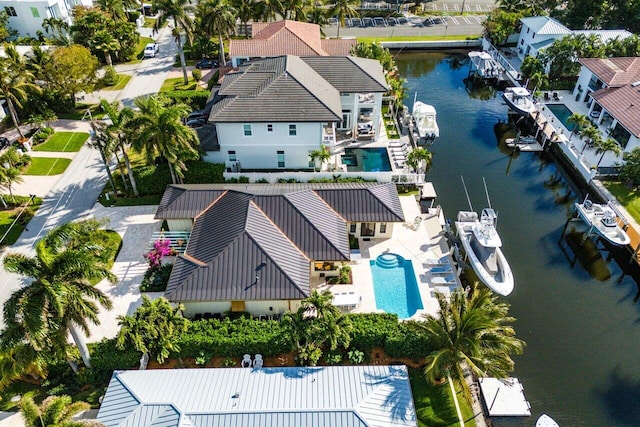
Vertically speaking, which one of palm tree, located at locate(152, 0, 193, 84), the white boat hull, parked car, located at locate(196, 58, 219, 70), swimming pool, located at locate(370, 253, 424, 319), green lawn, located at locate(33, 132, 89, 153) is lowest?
swimming pool, located at locate(370, 253, 424, 319)

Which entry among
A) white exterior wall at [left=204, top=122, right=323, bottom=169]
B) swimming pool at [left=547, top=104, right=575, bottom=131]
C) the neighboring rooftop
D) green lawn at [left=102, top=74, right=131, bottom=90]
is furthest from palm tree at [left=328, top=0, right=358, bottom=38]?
white exterior wall at [left=204, top=122, right=323, bottom=169]

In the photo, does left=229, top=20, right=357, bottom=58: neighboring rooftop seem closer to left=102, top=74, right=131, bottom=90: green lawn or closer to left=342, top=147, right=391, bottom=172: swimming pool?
left=342, top=147, right=391, bottom=172: swimming pool

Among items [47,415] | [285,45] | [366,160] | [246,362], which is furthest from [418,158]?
[47,415]

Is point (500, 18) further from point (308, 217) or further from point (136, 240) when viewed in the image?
point (136, 240)

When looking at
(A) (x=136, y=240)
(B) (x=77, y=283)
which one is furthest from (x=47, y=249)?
(A) (x=136, y=240)

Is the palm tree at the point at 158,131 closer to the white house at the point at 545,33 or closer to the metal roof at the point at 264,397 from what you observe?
the metal roof at the point at 264,397

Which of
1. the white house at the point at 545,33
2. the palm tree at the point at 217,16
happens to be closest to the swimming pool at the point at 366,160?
the palm tree at the point at 217,16
